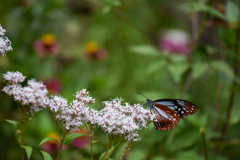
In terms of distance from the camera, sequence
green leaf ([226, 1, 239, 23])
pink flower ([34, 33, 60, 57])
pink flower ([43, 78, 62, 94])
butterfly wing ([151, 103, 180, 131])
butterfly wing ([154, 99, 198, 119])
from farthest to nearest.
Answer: pink flower ([34, 33, 60, 57])
pink flower ([43, 78, 62, 94])
green leaf ([226, 1, 239, 23])
butterfly wing ([154, 99, 198, 119])
butterfly wing ([151, 103, 180, 131])

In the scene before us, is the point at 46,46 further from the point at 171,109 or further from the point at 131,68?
the point at 171,109

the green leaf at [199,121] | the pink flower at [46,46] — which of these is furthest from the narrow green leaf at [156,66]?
the pink flower at [46,46]

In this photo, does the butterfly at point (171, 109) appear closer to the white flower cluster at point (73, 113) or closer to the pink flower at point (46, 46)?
the white flower cluster at point (73, 113)

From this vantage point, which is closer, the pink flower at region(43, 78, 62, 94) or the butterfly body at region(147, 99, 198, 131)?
the butterfly body at region(147, 99, 198, 131)

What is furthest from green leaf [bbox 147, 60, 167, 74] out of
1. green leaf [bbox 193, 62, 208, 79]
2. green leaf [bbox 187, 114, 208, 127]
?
green leaf [bbox 187, 114, 208, 127]

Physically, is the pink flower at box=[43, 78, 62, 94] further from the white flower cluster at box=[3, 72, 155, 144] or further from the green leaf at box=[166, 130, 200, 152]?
the white flower cluster at box=[3, 72, 155, 144]

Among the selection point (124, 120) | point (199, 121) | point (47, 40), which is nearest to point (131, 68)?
point (47, 40)
